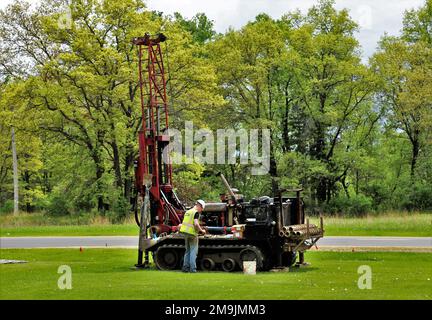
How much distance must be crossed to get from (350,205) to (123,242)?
25.0 m

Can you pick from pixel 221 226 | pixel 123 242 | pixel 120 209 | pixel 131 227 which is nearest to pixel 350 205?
pixel 120 209

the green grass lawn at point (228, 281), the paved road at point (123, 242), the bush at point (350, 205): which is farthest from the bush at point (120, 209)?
the green grass lawn at point (228, 281)

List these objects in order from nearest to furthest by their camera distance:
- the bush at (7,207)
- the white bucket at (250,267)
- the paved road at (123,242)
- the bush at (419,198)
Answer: the white bucket at (250,267), the paved road at (123,242), the bush at (419,198), the bush at (7,207)

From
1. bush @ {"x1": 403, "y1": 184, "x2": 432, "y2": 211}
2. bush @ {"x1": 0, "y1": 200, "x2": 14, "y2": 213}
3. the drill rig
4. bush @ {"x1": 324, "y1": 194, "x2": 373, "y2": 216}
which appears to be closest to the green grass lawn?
the drill rig

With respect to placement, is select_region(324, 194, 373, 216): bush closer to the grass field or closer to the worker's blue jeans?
the grass field

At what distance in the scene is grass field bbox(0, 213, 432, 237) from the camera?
36656 millimetres

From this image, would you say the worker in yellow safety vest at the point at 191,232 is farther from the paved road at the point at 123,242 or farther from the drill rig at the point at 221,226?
the paved road at the point at 123,242

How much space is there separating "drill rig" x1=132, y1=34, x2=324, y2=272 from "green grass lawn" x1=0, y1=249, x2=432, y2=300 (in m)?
0.70

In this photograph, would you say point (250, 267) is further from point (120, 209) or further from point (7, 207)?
point (7, 207)

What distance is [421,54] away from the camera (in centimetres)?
5666

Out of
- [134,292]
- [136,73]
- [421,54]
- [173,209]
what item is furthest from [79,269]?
[421,54]

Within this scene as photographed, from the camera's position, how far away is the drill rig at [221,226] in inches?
823

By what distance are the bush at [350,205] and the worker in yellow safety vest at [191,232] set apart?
33.8 m
